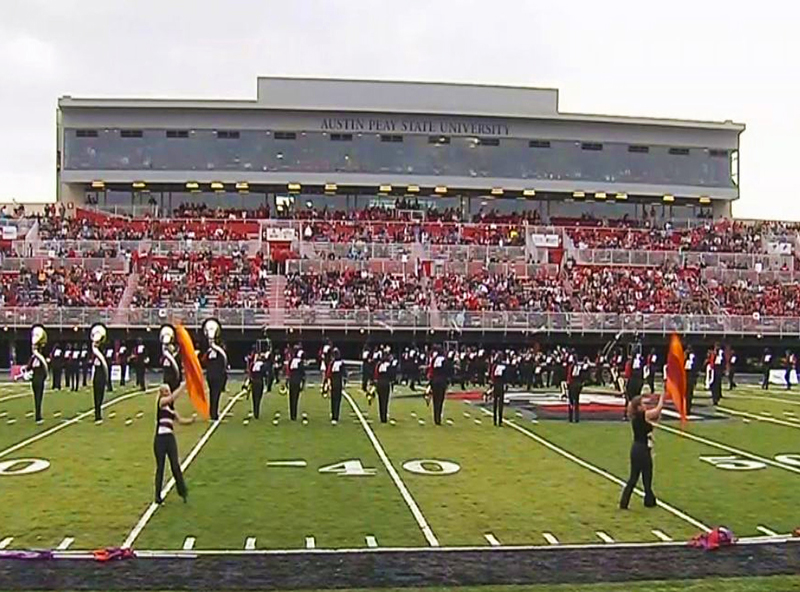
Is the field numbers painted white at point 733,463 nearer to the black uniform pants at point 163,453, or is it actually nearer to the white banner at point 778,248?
the black uniform pants at point 163,453

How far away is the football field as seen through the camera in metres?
11.5

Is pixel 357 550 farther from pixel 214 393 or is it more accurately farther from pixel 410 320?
pixel 410 320

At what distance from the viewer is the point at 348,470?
622 inches

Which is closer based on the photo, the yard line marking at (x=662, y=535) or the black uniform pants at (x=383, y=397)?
the yard line marking at (x=662, y=535)

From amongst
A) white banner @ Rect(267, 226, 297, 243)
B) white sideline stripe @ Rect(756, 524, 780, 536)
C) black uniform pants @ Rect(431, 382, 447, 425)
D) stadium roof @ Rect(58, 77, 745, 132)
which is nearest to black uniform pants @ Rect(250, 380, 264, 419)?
black uniform pants @ Rect(431, 382, 447, 425)

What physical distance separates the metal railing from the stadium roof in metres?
19.9

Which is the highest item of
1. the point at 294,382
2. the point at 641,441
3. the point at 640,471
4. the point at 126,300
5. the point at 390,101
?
the point at 390,101

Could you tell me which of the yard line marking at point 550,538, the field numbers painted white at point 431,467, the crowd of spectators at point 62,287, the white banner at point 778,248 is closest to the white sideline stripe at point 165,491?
the field numbers painted white at point 431,467

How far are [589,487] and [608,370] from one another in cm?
2397

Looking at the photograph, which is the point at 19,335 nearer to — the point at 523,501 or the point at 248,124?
the point at 248,124

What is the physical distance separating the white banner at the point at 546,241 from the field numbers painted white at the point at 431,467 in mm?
36724

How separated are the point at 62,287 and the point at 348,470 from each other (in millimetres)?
32526

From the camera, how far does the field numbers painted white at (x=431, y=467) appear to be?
622 inches

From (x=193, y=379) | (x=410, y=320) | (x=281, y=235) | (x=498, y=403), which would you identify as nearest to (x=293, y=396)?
(x=498, y=403)
